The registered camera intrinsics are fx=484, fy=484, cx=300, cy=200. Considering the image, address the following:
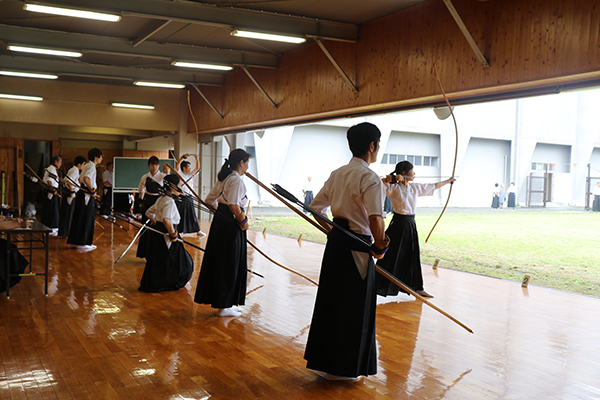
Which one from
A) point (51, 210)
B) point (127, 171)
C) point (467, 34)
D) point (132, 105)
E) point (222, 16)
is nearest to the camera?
point (467, 34)

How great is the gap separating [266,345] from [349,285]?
0.98m

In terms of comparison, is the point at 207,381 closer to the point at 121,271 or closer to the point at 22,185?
the point at 121,271

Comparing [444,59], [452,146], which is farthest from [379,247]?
[452,146]

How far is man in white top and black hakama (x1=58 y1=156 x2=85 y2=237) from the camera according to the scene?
745 centimetres

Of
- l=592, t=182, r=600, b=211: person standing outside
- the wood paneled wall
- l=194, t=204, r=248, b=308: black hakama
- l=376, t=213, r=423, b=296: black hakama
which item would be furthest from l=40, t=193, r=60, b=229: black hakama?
l=592, t=182, r=600, b=211: person standing outside

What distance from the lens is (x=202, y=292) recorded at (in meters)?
3.81

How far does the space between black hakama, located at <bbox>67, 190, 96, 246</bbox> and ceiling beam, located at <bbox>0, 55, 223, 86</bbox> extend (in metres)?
2.63

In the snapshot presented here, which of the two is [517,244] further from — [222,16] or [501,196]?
[222,16]

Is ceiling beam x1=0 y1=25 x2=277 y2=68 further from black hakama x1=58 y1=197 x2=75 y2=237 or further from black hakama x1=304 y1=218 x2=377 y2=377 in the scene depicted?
black hakama x1=304 y1=218 x2=377 y2=377

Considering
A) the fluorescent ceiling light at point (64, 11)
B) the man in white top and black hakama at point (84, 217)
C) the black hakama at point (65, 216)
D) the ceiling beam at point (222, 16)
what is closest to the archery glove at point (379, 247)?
the ceiling beam at point (222, 16)

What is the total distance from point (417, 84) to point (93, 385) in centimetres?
404

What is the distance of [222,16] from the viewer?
5.21 m

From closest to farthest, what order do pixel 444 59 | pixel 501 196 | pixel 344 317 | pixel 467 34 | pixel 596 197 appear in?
pixel 344 317 < pixel 467 34 < pixel 444 59 < pixel 596 197 < pixel 501 196

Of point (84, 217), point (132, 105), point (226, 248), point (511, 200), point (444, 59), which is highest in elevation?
point (132, 105)
